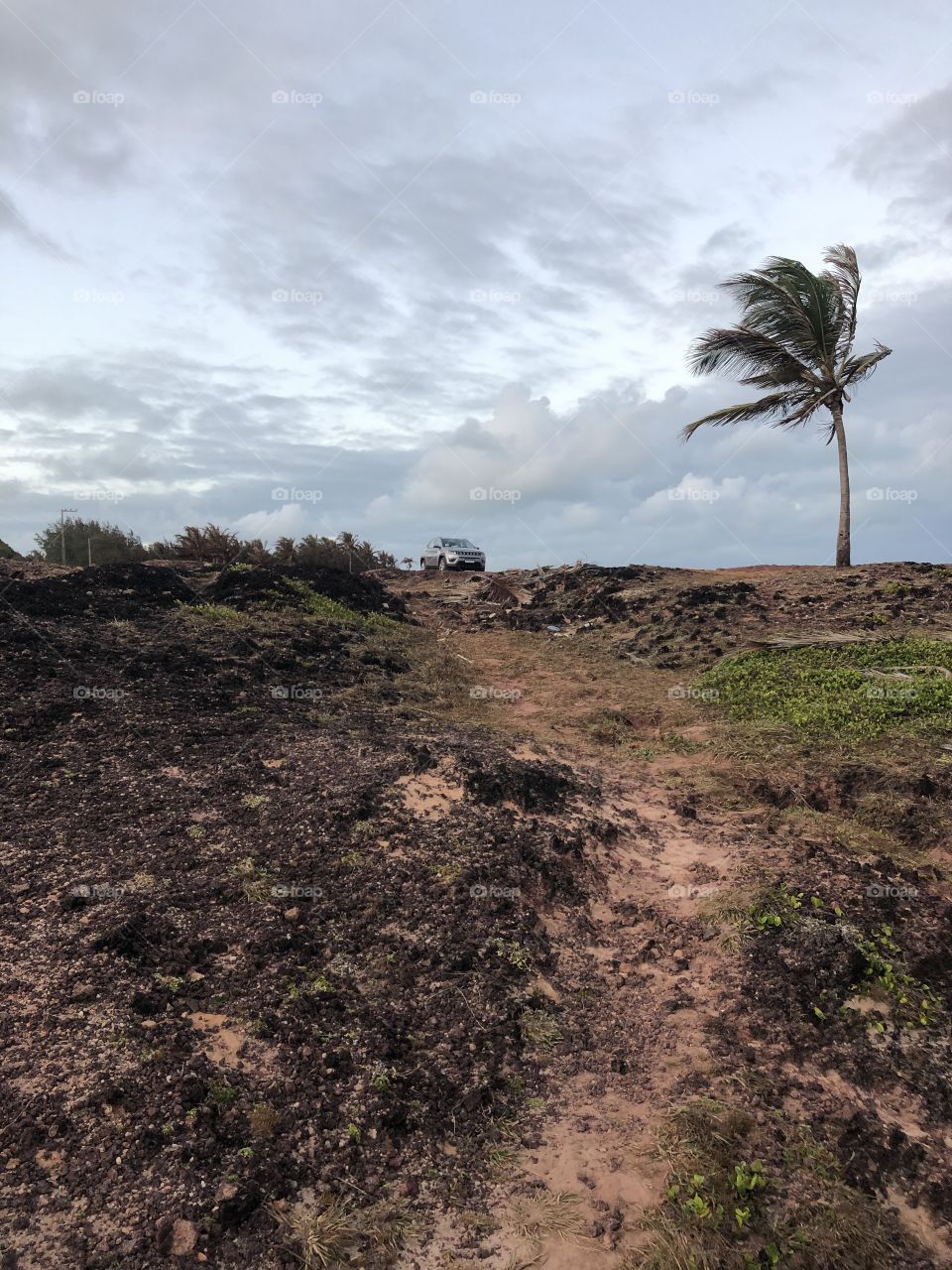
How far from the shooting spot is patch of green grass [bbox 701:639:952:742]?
11328 millimetres

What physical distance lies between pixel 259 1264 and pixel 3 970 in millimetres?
2820

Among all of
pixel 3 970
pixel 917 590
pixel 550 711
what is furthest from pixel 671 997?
pixel 917 590

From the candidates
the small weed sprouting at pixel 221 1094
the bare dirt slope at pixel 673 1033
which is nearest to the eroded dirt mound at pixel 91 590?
the bare dirt slope at pixel 673 1033

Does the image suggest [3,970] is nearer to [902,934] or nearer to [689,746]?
[902,934]

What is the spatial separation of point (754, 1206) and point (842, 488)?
22118mm

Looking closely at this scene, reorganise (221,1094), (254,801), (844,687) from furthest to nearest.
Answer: (844,687) < (254,801) < (221,1094)

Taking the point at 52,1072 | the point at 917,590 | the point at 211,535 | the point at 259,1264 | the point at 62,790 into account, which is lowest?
the point at 259,1264

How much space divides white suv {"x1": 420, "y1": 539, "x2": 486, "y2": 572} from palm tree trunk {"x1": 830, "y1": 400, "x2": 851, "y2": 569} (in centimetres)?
1289

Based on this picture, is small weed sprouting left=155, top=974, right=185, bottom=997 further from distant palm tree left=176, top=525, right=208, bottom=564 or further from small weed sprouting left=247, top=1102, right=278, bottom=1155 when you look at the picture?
distant palm tree left=176, top=525, right=208, bottom=564

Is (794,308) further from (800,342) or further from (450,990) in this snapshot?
(450,990)

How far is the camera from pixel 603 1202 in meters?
3.92

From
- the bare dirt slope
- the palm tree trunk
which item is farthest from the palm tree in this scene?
the bare dirt slope

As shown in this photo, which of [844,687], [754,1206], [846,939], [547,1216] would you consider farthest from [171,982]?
[844,687]

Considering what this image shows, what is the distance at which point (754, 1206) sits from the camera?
389cm
